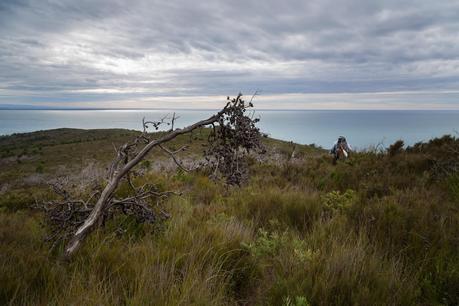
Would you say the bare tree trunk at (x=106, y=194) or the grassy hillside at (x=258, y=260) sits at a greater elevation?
the bare tree trunk at (x=106, y=194)

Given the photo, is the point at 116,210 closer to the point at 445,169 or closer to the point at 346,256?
the point at 346,256

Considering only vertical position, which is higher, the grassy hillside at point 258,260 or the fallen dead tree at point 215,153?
the fallen dead tree at point 215,153

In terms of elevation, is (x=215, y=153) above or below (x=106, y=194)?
above

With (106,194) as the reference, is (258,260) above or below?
below

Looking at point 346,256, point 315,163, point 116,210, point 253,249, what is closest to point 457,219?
point 346,256

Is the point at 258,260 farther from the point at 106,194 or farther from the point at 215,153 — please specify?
the point at 106,194

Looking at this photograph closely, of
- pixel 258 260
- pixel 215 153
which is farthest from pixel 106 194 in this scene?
pixel 258 260

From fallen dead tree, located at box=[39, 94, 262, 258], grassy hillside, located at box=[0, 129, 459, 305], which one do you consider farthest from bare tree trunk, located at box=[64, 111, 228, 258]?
grassy hillside, located at box=[0, 129, 459, 305]

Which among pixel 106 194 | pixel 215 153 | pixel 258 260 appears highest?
pixel 215 153

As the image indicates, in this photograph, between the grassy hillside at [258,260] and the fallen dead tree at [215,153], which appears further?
the fallen dead tree at [215,153]

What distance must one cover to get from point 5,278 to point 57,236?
1047mm

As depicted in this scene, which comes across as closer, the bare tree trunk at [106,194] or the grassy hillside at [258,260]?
the grassy hillside at [258,260]

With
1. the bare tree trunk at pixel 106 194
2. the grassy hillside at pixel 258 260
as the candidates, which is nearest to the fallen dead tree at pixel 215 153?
the bare tree trunk at pixel 106 194

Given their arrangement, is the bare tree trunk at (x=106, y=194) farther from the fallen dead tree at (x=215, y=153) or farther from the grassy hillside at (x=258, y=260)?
the grassy hillside at (x=258, y=260)
